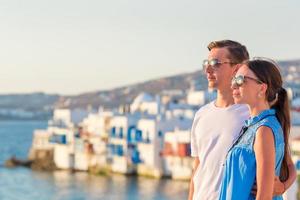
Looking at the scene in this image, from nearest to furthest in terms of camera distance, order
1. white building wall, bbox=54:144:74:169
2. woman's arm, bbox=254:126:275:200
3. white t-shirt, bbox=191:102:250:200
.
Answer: woman's arm, bbox=254:126:275:200, white t-shirt, bbox=191:102:250:200, white building wall, bbox=54:144:74:169

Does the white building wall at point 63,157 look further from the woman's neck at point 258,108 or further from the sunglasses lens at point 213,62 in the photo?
the woman's neck at point 258,108

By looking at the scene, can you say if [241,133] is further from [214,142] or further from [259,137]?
[214,142]

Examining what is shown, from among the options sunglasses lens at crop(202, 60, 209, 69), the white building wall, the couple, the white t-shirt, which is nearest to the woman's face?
the couple

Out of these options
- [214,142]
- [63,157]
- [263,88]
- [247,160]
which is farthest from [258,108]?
[63,157]

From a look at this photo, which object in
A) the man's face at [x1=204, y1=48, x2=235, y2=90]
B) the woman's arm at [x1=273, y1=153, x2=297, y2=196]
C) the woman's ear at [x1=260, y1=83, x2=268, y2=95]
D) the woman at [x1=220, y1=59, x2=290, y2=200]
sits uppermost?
the man's face at [x1=204, y1=48, x2=235, y2=90]

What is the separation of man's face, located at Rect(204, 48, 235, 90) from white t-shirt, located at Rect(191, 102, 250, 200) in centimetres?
10

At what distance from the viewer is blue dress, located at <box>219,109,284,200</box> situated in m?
3.29

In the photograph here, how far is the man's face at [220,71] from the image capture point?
12.7ft

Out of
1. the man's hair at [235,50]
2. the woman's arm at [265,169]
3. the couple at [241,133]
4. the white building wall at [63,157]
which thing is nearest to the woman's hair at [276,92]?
the couple at [241,133]

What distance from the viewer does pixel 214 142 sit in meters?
3.83

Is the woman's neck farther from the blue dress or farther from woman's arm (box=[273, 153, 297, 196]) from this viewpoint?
woman's arm (box=[273, 153, 297, 196])

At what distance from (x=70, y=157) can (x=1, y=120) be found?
141194 millimetres

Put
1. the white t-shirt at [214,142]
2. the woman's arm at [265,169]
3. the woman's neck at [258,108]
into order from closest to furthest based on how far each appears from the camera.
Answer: the woman's arm at [265,169], the woman's neck at [258,108], the white t-shirt at [214,142]

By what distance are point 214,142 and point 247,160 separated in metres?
0.54
